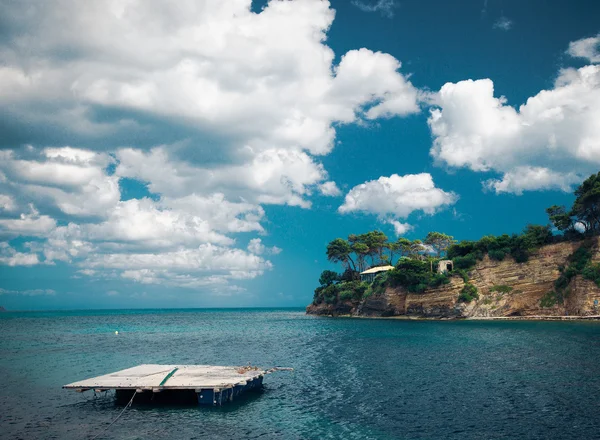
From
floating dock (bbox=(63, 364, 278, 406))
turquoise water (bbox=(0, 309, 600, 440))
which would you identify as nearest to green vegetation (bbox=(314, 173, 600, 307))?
turquoise water (bbox=(0, 309, 600, 440))

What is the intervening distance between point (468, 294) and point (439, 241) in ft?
105

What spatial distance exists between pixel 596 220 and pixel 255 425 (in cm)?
9153

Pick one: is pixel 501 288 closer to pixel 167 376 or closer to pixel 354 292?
pixel 354 292

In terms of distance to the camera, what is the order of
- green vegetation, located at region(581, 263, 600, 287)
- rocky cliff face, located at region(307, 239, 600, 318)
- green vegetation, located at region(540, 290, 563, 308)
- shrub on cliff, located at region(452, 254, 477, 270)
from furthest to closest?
shrub on cliff, located at region(452, 254, 477, 270)
green vegetation, located at region(540, 290, 563, 308)
rocky cliff face, located at region(307, 239, 600, 318)
green vegetation, located at region(581, 263, 600, 287)

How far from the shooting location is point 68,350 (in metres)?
55.8

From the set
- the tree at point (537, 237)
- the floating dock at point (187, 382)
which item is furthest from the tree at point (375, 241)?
the floating dock at point (187, 382)

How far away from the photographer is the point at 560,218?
9138cm

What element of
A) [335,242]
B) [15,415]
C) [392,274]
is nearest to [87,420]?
[15,415]

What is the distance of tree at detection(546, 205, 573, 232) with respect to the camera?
298 feet

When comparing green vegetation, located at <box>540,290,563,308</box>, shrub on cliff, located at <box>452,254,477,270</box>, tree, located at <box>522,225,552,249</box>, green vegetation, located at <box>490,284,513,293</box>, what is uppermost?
tree, located at <box>522,225,552,249</box>

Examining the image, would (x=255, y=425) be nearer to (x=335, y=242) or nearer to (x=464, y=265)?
(x=464, y=265)

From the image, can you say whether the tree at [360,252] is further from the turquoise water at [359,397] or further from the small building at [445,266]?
the turquoise water at [359,397]

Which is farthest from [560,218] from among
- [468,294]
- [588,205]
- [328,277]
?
[328,277]

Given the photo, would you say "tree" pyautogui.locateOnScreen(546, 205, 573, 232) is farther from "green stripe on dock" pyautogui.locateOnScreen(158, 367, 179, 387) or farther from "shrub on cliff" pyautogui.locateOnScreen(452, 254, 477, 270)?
"green stripe on dock" pyautogui.locateOnScreen(158, 367, 179, 387)
